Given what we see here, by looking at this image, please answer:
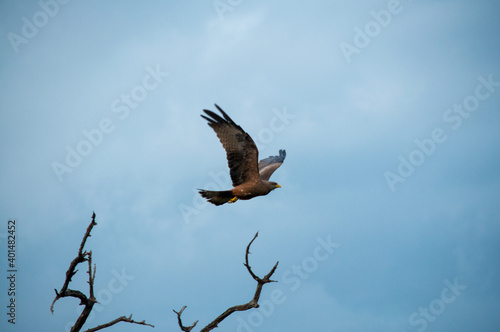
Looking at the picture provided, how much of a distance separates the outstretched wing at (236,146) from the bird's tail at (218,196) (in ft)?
1.95

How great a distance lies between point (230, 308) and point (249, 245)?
1224mm

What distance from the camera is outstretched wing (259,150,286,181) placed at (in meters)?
14.0

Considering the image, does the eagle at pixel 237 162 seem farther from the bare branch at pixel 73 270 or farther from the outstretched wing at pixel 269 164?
the bare branch at pixel 73 270

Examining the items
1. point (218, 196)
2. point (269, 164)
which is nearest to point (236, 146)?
point (218, 196)

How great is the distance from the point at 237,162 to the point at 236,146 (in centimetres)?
44

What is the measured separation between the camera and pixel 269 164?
1534 centimetres

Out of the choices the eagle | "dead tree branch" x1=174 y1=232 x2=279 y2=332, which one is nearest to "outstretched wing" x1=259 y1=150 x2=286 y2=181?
the eagle

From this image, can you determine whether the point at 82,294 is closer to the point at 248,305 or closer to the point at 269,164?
the point at 248,305

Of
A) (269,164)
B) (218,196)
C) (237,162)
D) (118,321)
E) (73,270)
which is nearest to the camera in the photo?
(73,270)

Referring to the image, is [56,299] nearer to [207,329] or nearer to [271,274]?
[207,329]

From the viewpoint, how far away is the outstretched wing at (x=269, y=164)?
14.0 meters

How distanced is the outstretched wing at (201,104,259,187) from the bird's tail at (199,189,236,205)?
1.95 ft

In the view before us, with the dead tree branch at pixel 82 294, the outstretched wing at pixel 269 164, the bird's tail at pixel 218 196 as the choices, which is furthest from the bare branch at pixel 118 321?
the outstretched wing at pixel 269 164

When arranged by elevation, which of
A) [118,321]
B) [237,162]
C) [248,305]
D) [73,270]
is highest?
[237,162]
